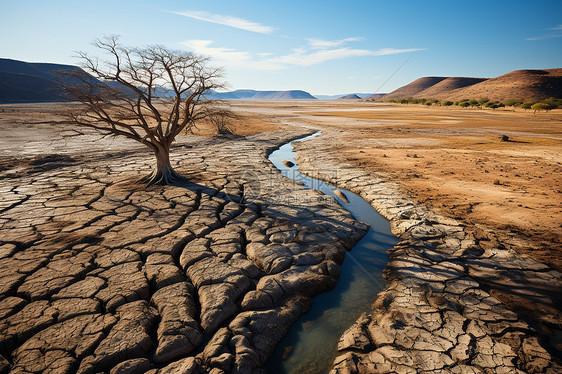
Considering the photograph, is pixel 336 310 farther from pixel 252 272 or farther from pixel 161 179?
pixel 161 179

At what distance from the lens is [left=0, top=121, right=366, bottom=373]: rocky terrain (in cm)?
240

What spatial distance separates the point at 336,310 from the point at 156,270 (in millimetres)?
2379

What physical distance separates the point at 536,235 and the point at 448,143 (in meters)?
10.5


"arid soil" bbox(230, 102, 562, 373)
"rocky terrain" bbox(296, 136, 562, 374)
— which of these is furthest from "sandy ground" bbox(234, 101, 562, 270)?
"rocky terrain" bbox(296, 136, 562, 374)

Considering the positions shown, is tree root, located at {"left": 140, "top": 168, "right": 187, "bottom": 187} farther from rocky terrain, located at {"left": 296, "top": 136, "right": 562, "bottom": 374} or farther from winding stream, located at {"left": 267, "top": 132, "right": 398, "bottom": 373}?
rocky terrain, located at {"left": 296, "top": 136, "right": 562, "bottom": 374}

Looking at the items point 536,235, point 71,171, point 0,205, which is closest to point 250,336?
point 536,235

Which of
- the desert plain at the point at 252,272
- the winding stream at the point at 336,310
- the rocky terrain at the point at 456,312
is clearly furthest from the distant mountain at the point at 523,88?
the winding stream at the point at 336,310

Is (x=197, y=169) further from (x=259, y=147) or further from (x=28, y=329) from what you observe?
(x=28, y=329)

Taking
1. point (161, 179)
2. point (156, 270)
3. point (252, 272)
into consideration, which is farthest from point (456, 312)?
point (161, 179)

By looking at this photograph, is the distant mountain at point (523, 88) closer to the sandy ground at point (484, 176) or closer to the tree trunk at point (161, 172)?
the sandy ground at point (484, 176)

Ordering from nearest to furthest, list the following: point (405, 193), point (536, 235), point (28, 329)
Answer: point (28, 329), point (536, 235), point (405, 193)

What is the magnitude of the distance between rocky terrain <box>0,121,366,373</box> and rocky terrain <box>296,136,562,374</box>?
32.1 inches

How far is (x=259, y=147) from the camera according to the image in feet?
40.9

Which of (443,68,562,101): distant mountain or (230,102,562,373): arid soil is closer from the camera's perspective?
(230,102,562,373): arid soil
